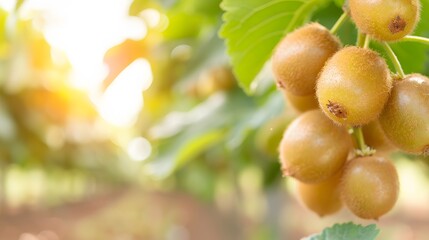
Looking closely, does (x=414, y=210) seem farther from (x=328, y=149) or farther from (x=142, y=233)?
(x=328, y=149)

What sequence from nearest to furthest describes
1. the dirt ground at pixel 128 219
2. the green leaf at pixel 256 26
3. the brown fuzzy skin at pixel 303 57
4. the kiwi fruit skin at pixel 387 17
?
the kiwi fruit skin at pixel 387 17 < the brown fuzzy skin at pixel 303 57 < the green leaf at pixel 256 26 < the dirt ground at pixel 128 219

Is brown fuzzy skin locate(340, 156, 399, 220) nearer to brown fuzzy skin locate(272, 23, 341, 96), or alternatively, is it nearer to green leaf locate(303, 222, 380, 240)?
green leaf locate(303, 222, 380, 240)

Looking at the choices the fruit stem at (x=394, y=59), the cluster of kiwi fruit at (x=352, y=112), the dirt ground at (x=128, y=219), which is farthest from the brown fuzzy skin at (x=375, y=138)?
the dirt ground at (x=128, y=219)

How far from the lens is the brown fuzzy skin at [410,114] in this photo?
1.02 m

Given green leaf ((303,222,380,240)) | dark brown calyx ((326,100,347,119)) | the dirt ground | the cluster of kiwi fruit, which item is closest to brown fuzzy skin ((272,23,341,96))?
the cluster of kiwi fruit

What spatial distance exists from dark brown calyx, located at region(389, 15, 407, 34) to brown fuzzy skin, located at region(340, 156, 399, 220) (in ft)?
0.77

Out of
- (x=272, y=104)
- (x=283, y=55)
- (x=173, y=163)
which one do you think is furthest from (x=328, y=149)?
(x=173, y=163)

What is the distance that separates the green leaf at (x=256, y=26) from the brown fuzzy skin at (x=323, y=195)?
0.24 meters

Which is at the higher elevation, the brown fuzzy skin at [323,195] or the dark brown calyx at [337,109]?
the dark brown calyx at [337,109]

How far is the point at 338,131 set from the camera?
1130mm

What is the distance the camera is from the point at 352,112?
3.26 feet

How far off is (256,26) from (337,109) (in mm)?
308

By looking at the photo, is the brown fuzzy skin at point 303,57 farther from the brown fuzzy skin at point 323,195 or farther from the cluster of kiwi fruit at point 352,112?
the brown fuzzy skin at point 323,195

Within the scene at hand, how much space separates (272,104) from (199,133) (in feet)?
1.51
